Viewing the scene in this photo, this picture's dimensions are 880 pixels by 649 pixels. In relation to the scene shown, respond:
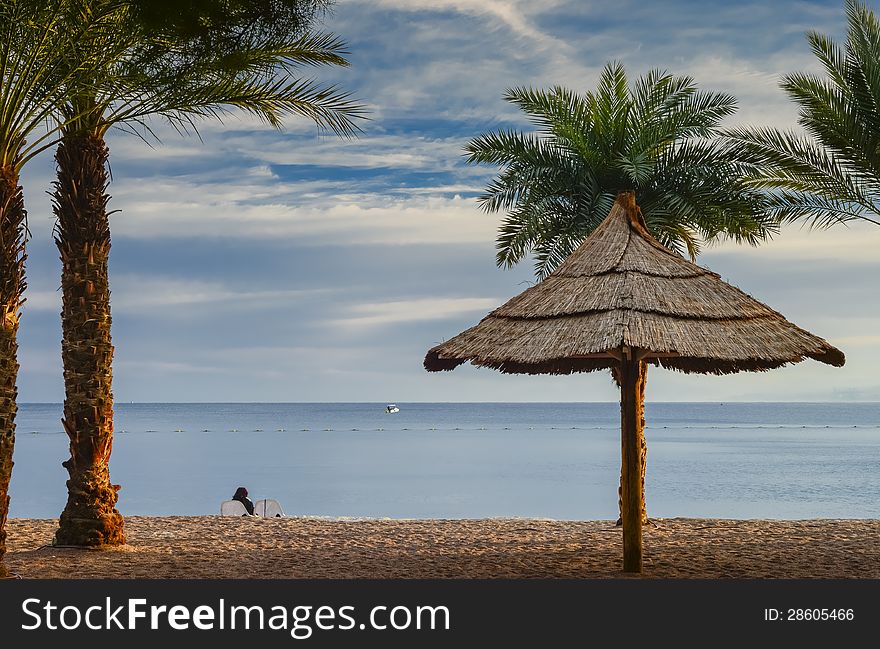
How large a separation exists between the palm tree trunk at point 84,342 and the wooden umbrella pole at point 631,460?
573 centimetres

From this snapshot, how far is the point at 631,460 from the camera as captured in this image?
9094mm

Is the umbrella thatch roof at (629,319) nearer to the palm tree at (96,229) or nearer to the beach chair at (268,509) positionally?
the palm tree at (96,229)

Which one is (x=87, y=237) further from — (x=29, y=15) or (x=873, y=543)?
(x=873, y=543)

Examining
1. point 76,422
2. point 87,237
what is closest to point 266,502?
point 76,422

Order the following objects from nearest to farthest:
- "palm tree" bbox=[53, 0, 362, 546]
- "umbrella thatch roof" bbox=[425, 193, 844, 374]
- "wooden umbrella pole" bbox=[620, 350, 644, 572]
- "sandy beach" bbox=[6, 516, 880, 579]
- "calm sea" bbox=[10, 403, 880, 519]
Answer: "umbrella thatch roof" bbox=[425, 193, 844, 374]
"wooden umbrella pole" bbox=[620, 350, 644, 572]
"sandy beach" bbox=[6, 516, 880, 579]
"palm tree" bbox=[53, 0, 362, 546]
"calm sea" bbox=[10, 403, 880, 519]

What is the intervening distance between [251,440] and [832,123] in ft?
180

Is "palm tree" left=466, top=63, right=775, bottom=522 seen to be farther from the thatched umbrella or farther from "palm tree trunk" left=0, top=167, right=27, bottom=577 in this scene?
"palm tree trunk" left=0, top=167, right=27, bottom=577

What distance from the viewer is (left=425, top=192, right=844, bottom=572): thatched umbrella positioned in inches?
339

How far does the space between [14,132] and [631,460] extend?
6.54m

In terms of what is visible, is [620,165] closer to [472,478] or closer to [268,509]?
[268,509]

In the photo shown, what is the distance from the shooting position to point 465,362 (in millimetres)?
9422

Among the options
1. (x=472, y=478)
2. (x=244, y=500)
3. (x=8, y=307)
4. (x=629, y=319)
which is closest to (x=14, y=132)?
(x=8, y=307)

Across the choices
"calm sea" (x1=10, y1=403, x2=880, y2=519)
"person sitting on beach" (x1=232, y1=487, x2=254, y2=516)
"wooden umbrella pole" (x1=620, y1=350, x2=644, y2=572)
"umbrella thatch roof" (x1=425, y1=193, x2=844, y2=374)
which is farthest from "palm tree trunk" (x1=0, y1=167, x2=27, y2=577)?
"calm sea" (x1=10, y1=403, x2=880, y2=519)

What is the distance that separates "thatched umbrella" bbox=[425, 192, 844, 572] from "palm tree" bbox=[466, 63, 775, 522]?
3493 mm
